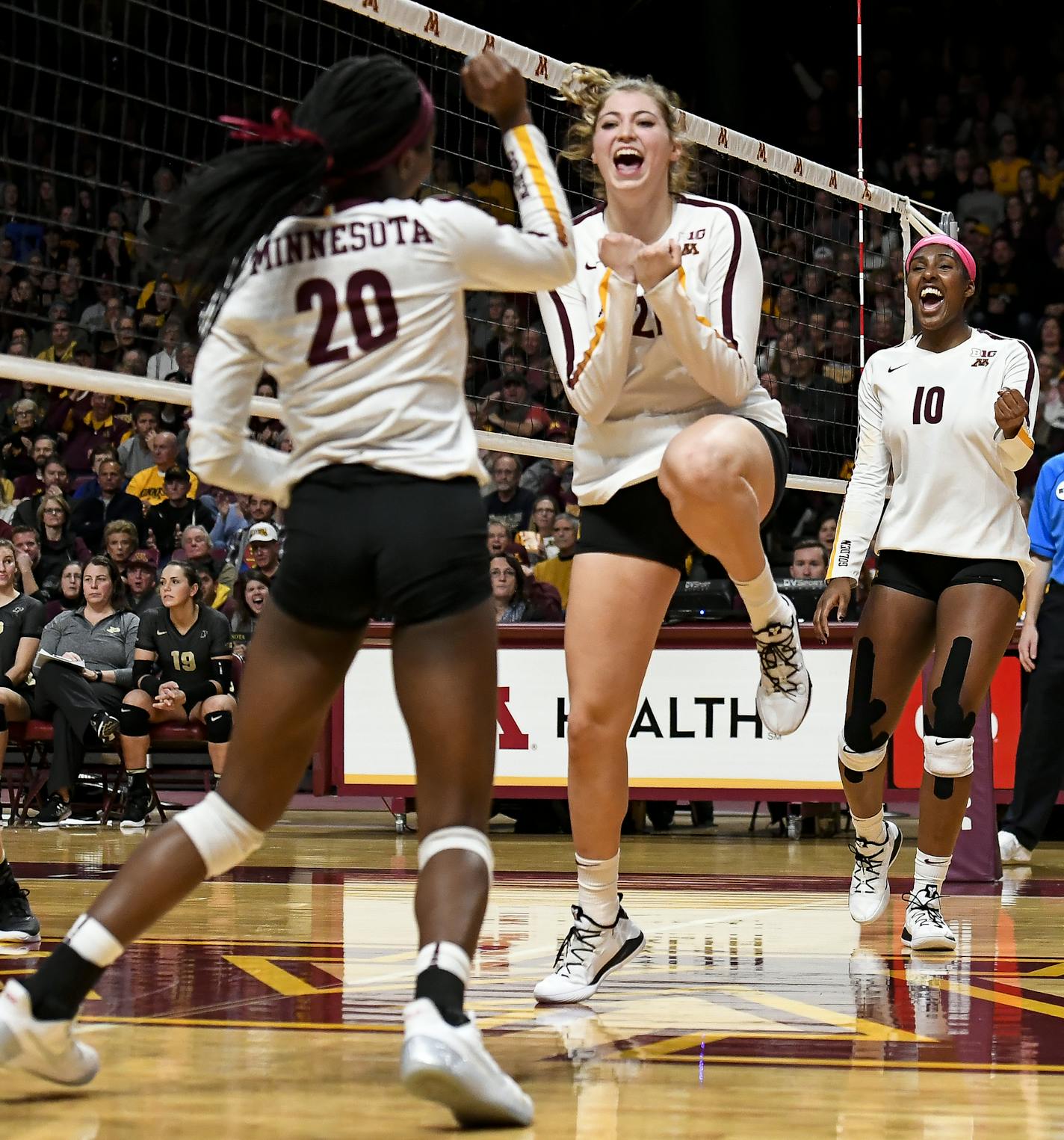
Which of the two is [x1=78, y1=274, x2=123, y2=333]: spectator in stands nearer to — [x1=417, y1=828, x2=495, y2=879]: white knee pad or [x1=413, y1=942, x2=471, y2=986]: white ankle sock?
[x1=417, y1=828, x2=495, y2=879]: white knee pad

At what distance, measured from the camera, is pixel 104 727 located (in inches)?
401

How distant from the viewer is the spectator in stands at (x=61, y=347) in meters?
12.9

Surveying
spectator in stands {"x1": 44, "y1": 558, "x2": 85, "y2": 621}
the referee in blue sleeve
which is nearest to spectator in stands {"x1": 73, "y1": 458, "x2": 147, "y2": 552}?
spectator in stands {"x1": 44, "y1": 558, "x2": 85, "y2": 621}

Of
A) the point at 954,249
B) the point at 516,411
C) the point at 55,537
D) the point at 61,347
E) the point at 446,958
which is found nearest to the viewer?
the point at 446,958

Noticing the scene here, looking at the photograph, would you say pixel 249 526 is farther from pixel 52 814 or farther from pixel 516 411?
pixel 52 814

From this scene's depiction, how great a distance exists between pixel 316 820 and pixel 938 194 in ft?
30.1

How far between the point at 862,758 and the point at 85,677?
629 centimetres

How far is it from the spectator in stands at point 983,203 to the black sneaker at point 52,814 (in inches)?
389

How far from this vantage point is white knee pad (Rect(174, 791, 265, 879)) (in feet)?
9.86

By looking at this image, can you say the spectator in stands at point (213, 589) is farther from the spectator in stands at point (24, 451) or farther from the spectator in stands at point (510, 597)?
the spectator in stands at point (510, 597)

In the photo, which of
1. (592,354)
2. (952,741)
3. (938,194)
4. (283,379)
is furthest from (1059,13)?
(283,379)

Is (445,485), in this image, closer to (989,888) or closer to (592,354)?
(592,354)

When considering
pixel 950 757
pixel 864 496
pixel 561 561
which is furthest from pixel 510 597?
pixel 950 757

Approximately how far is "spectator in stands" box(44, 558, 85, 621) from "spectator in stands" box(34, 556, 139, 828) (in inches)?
10.2
